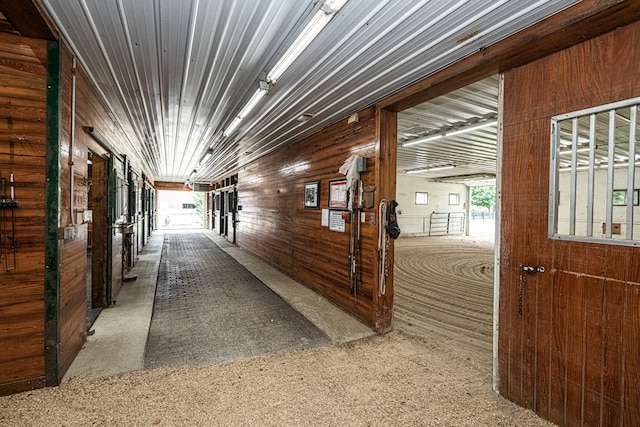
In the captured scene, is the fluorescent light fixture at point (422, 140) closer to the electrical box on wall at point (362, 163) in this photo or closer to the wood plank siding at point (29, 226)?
the electrical box on wall at point (362, 163)

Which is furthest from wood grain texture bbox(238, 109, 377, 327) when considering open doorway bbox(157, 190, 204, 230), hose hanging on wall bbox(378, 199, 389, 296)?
open doorway bbox(157, 190, 204, 230)

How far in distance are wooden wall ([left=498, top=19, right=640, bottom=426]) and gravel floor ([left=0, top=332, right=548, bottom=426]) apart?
0.34 metres

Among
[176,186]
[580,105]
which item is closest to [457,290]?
[580,105]

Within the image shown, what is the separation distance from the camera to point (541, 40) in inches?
73.4

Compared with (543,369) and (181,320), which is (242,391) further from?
(543,369)

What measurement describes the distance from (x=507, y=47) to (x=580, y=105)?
0.60 metres

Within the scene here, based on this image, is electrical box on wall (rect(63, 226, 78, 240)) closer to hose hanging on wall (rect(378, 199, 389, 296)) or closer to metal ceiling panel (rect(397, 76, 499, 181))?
hose hanging on wall (rect(378, 199, 389, 296))

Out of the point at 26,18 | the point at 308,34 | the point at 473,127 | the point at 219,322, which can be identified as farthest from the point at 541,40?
the point at 219,322

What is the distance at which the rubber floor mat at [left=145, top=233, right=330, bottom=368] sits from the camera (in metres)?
2.83

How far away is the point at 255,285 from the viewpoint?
5234 millimetres

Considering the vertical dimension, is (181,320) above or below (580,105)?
below

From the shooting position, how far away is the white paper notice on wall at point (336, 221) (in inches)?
166

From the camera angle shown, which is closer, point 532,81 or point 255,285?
point 532,81

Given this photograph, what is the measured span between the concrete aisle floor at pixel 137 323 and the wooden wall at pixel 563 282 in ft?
5.34
